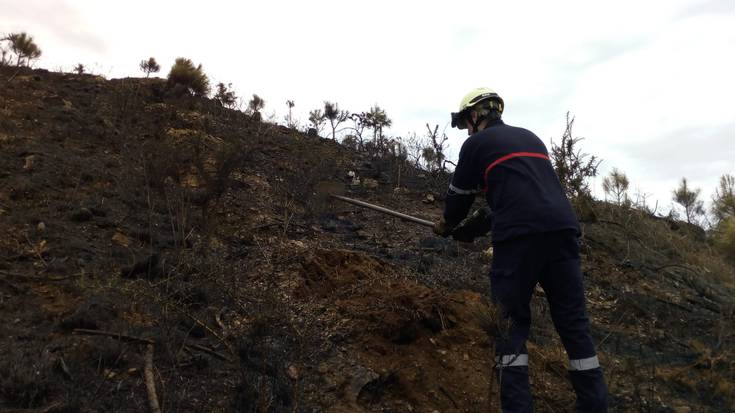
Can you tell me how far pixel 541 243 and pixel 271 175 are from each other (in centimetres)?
484

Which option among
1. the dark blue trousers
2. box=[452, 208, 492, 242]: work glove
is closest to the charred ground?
the dark blue trousers

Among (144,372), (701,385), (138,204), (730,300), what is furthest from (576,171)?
(144,372)

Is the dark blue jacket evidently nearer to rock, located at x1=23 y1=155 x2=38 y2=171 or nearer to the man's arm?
the man's arm

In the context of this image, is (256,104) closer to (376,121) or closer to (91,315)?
(376,121)

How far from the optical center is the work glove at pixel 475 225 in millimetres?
3189

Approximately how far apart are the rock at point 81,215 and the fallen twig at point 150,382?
2170 millimetres

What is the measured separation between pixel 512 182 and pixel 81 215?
379 cm

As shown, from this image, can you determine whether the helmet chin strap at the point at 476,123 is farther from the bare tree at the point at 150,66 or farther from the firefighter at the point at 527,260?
the bare tree at the point at 150,66

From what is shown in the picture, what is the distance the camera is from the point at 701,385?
349cm


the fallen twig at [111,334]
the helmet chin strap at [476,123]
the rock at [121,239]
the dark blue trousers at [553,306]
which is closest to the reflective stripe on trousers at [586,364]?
the dark blue trousers at [553,306]

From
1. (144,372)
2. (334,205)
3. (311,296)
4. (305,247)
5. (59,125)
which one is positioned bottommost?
(144,372)

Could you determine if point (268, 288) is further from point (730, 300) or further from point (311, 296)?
point (730, 300)

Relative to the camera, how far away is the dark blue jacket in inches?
98.8

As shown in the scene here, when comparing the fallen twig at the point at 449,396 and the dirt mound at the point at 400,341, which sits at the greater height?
the dirt mound at the point at 400,341
